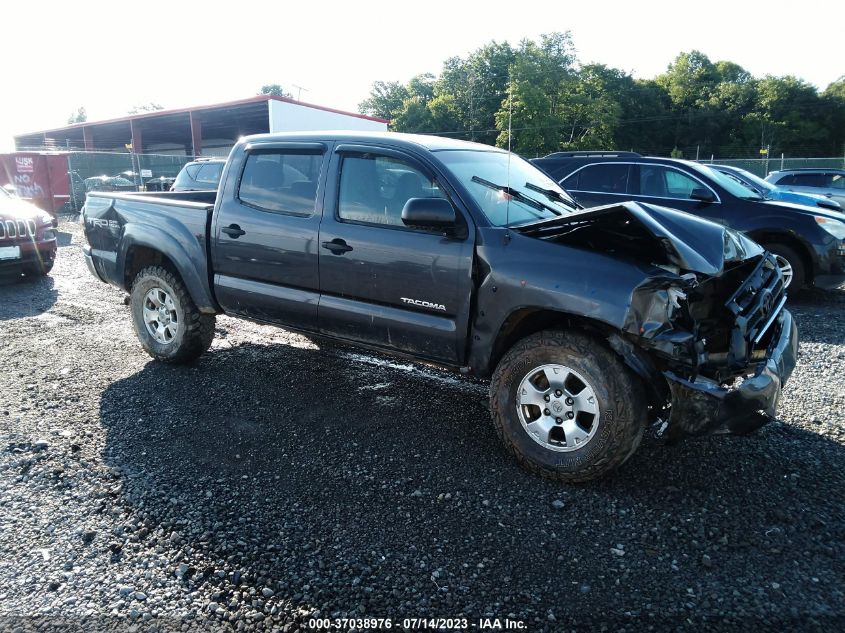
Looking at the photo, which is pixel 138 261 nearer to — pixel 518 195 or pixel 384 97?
pixel 518 195

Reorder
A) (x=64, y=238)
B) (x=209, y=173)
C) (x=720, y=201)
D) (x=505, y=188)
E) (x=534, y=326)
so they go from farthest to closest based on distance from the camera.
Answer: (x=64, y=238) → (x=209, y=173) → (x=720, y=201) → (x=505, y=188) → (x=534, y=326)

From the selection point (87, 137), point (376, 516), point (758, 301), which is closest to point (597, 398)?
point (758, 301)

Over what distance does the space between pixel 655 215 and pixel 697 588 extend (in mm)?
1878

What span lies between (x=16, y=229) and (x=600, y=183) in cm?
866

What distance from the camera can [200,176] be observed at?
41.6 ft

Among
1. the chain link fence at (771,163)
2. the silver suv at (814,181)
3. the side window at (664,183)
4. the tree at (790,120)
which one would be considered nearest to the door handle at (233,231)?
the side window at (664,183)

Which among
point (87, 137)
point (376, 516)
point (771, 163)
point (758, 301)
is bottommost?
point (376, 516)

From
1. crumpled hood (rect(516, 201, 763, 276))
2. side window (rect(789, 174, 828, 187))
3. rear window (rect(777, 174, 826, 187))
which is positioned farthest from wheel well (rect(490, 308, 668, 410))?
side window (rect(789, 174, 828, 187))

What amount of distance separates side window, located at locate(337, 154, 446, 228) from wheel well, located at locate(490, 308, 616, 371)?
97cm

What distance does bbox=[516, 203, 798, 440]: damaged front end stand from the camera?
10.1ft

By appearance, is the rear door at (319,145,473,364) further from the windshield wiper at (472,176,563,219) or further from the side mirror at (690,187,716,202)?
the side mirror at (690,187,716,202)

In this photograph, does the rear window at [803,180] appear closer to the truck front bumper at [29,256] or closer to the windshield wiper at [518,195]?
the windshield wiper at [518,195]

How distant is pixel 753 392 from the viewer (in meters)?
3.15

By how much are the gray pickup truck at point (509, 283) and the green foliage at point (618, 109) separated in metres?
51.1
